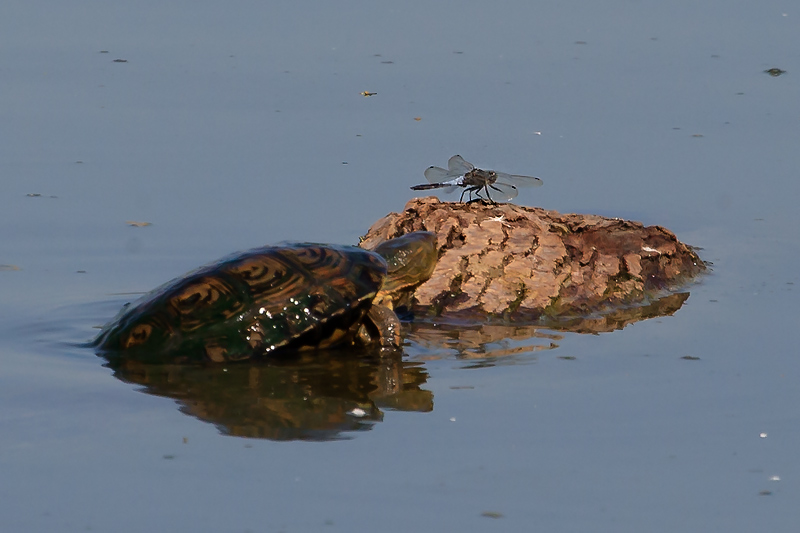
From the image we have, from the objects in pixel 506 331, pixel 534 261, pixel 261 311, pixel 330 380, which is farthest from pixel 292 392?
pixel 534 261

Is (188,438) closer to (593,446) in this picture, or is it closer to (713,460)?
(593,446)

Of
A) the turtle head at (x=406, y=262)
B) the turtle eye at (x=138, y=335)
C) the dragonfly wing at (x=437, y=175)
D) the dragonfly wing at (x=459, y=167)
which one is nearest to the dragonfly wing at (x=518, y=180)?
the dragonfly wing at (x=459, y=167)

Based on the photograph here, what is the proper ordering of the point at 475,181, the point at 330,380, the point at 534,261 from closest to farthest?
the point at 330,380
the point at 534,261
the point at 475,181

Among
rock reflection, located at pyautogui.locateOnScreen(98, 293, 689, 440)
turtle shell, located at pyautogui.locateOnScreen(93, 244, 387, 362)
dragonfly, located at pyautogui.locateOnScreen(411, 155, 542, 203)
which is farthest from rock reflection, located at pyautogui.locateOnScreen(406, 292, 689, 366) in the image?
dragonfly, located at pyautogui.locateOnScreen(411, 155, 542, 203)

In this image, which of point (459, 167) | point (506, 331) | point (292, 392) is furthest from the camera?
point (459, 167)

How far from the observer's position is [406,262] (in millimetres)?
7512

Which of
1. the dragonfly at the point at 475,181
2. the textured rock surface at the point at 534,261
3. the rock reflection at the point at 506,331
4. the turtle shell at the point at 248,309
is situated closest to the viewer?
the turtle shell at the point at 248,309

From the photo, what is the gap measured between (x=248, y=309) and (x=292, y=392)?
2.14ft

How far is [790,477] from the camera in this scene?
531cm

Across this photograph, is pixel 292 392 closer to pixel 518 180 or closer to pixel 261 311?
pixel 261 311

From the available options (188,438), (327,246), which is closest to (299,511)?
(188,438)

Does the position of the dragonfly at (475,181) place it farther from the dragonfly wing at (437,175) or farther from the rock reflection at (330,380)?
the rock reflection at (330,380)

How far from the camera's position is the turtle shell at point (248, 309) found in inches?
265

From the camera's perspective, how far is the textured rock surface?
782 cm
